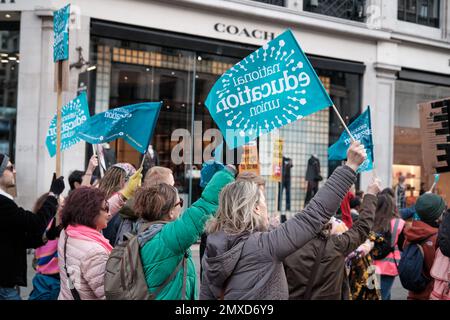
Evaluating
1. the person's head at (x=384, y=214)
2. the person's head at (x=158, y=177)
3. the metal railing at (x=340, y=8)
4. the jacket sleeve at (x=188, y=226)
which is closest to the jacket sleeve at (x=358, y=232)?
the jacket sleeve at (x=188, y=226)

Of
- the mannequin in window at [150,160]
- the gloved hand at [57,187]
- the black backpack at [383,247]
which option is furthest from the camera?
the mannequin in window at [150,160]

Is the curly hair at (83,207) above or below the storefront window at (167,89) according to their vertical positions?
below

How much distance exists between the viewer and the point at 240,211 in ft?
11.6

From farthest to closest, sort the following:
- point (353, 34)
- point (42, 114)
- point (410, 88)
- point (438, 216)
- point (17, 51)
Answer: point (410, 88), point (353, 34), point (17, 51), point (42, 114), point (438, 216)

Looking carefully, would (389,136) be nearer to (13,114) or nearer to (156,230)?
(13,114)

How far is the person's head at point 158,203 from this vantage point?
3.68 meters

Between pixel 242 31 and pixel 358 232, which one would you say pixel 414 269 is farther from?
pixel 242 31

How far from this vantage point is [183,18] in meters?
14.9

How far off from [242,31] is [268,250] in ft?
42.4

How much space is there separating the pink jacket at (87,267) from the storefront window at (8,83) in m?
11.2

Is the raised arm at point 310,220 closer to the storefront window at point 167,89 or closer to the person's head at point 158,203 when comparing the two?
the person's head at point 158,203

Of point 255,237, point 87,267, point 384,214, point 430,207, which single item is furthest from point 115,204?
point 384,214

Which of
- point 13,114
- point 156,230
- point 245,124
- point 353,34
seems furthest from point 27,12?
point 156,230

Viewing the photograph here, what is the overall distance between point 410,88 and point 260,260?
57.6 ft
